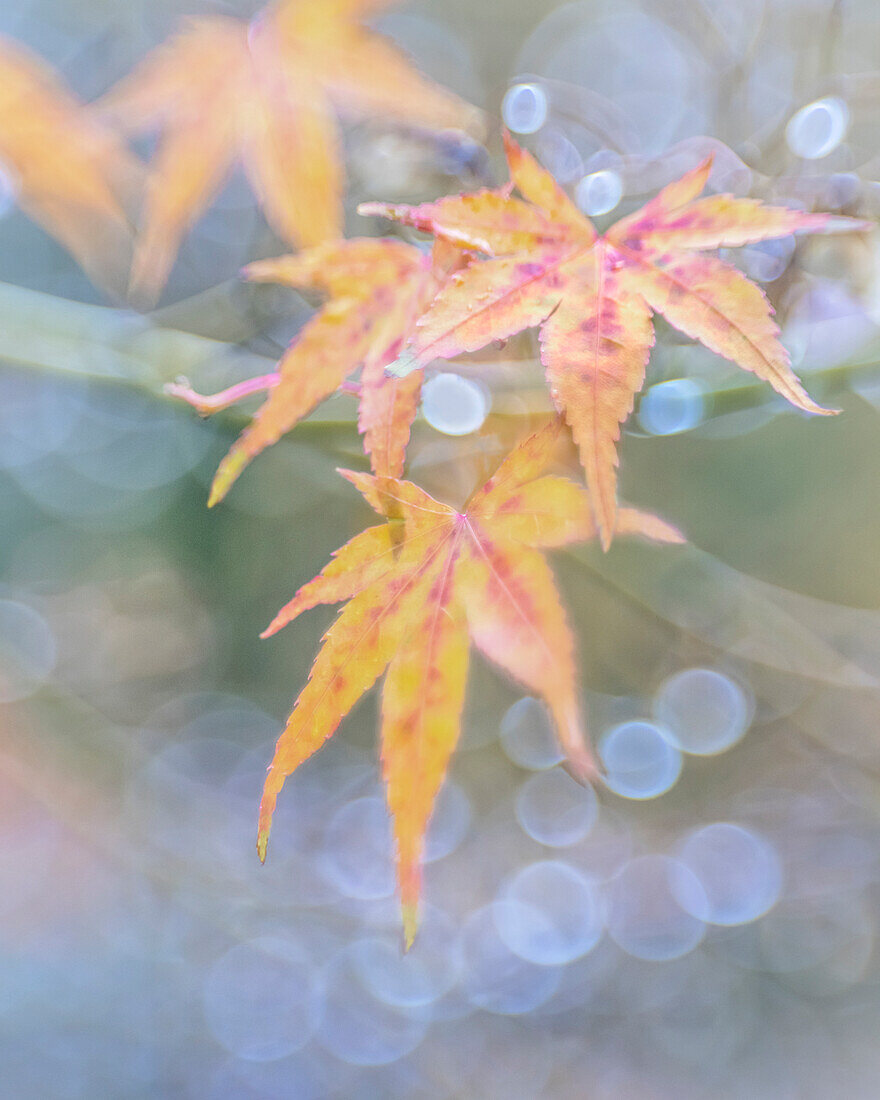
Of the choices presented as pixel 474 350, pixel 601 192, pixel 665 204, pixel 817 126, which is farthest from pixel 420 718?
pixel 817 126

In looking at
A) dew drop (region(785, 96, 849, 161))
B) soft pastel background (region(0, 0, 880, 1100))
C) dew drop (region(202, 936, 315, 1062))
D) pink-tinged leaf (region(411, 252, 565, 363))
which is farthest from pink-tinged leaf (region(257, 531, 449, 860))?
dew drop (region(202, 936, 315, 1062))

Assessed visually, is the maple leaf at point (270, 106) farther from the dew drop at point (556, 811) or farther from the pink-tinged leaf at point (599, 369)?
the dew drop at point (556, 811)

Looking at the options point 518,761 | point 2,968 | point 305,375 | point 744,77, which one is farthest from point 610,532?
point 2,968

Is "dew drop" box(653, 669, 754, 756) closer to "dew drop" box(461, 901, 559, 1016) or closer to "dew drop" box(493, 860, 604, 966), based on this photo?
"dew drop" box(493, 860, 604, 966)

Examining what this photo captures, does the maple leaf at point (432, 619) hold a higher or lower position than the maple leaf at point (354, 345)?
lower

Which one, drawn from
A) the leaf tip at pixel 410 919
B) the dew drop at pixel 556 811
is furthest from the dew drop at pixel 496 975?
the leaf tip at pixel 410 919
